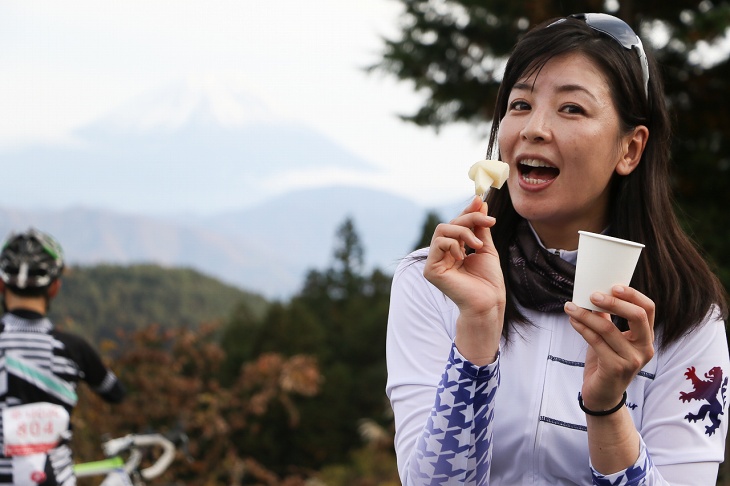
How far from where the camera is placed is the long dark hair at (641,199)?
1918 millimetres

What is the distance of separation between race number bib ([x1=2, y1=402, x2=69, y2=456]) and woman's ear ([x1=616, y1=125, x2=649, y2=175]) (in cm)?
286

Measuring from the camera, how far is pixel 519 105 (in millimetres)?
1942

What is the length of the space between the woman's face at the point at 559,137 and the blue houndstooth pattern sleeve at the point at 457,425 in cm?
43

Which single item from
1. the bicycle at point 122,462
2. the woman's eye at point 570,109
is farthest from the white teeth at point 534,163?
the bicycle at point 122,462

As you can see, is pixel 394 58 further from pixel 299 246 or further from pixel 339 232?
pixel 299 246

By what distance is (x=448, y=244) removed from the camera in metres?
1.64

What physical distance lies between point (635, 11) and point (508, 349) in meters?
7.51

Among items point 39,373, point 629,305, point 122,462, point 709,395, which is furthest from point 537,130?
point 122,462

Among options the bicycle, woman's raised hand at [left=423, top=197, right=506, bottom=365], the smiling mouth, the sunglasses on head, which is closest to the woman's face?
the smiling mouth

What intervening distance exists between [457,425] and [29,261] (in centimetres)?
303

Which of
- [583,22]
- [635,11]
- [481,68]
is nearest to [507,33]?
[481,68]

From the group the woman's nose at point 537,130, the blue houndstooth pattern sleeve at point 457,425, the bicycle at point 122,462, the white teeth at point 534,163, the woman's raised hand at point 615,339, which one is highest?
the woman's nose at point 537,130

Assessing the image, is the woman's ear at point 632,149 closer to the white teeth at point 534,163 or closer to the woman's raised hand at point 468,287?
the white teeth at point 534,163

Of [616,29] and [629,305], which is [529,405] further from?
[616,29]
